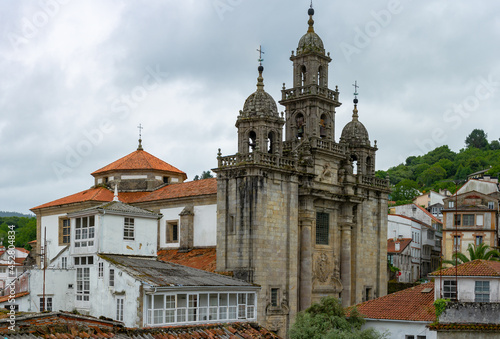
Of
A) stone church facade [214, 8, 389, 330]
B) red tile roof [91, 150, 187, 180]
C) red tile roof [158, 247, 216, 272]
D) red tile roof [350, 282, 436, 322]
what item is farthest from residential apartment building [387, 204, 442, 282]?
red tile roof [350, 282, 436, 322]

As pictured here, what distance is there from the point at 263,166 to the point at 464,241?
39.3 metres

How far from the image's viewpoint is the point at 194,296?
4141 centimetres

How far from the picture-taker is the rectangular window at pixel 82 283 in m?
45.3

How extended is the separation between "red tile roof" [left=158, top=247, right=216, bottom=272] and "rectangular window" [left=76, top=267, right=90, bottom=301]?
33.2 ft

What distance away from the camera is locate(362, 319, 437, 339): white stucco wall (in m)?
41.4

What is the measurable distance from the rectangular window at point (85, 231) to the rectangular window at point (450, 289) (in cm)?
2135

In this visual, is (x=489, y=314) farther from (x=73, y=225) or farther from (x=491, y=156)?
(x=491, y=156)

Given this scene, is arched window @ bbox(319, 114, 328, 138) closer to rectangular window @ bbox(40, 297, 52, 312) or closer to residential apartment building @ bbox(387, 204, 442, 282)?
rectangular window @ bbox(40, 297, 52, 312)

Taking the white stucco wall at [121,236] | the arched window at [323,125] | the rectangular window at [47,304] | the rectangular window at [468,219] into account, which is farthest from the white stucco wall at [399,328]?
the rectangular window at [468,219]

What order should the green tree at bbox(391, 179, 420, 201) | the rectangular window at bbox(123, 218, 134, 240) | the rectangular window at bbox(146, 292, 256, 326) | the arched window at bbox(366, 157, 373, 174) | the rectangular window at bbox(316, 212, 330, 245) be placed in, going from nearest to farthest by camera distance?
the rectangular window at bbox(146, 292, 256, 326)
the rectangular window at bbox(123, 218, 134, 240)
the rectangular window at bbox(316, 212, 330, 245)
the arched window at bbox(366, 157, 373, 174)
the green tree at bbox(391, 179, 420, 201)

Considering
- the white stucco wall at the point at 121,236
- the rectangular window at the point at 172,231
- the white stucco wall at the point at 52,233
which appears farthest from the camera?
the white stucco wall at the point at 52,233

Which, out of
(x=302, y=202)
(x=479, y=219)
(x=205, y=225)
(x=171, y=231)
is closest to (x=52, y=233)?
(x=171, y=231)

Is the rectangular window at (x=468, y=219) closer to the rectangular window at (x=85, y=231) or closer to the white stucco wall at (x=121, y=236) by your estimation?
the white stucco wall at (x=121, y=236)

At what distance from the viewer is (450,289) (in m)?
41.8
